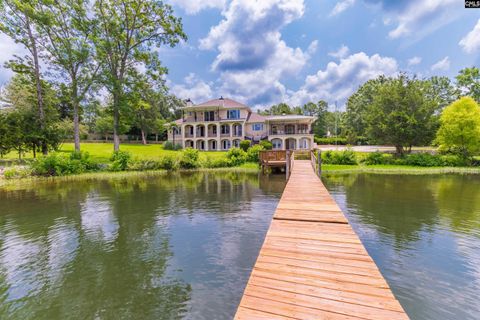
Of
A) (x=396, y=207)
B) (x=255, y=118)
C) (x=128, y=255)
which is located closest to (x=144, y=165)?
(x=128, y=255)

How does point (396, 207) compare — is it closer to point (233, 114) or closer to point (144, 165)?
point (144, 165)

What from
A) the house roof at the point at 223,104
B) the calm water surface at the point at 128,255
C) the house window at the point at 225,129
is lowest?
the calm water surface at the point at 128,255

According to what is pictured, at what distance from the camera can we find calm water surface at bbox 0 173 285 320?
4273 mm

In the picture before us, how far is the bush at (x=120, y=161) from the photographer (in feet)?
75.1

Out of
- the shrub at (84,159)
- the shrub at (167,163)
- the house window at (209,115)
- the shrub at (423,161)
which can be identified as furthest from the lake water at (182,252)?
the house window at (209,115)

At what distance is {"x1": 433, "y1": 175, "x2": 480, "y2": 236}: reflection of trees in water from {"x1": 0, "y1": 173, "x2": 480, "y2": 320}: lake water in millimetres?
50

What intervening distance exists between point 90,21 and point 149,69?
7.33 metres

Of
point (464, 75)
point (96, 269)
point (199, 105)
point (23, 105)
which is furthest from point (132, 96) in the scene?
point (464, 75)

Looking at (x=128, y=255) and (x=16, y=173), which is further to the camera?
(x=16, y=173)

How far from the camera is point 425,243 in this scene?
6.59 m

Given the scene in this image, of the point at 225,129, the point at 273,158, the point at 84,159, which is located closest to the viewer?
the point at 273,158

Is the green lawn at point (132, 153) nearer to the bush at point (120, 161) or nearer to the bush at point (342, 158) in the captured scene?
the bush at point (120, 161)

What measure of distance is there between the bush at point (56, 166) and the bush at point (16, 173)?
1.64 feet

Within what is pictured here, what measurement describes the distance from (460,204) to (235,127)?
30.5m
